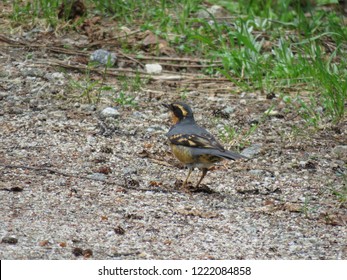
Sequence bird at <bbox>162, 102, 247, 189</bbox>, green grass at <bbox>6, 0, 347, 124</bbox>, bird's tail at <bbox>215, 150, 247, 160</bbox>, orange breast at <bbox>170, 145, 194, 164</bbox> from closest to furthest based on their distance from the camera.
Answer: bird's tail at <bbox>215, 150, 247, 160</bbox>
bird at <bbox>162, 102, 247, 189</bbox>
orange breast at <bbox>170, 145, 194, 164</bbox>
green grass at <bbox>6, 0, 347, 124</bbox>

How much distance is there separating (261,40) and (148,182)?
3.79 metres

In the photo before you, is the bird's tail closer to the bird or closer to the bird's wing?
the bird

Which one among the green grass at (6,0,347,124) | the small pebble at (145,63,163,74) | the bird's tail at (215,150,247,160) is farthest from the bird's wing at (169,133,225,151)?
the small pebble at (145,63,163,74)

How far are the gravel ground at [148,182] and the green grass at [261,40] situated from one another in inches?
12.2

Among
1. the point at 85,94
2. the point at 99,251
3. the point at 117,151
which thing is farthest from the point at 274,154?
→ the point at 99,251

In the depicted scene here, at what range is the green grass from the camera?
915cm

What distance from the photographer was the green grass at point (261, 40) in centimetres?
915

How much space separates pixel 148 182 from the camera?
7.19m

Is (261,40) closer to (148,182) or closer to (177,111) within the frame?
(177,111)

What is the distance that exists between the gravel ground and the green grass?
0.31m

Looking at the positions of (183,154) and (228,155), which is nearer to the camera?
(228,155)

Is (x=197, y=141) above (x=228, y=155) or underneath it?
underneath

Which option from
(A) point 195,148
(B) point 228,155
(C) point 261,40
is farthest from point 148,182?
(C) point 261,40

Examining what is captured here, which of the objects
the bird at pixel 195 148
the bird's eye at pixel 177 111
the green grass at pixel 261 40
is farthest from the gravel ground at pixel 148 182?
the bird's eye at pixel 177 111
